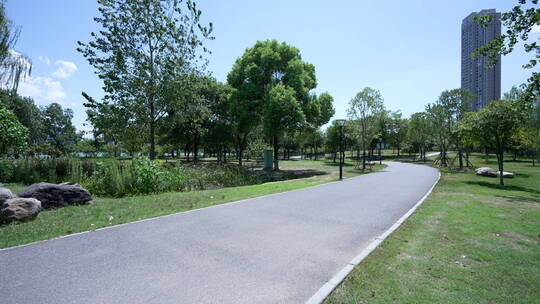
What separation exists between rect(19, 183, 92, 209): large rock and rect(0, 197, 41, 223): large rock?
1.06 metres

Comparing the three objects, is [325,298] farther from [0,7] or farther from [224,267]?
[0,7]

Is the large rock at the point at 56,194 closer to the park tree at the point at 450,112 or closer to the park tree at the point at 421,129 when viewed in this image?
the park tree at the point at 450,112

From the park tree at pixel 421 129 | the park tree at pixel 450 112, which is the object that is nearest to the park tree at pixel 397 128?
the park tree at pixel 421 129

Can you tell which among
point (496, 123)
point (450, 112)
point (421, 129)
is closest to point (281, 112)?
point (496, 123)

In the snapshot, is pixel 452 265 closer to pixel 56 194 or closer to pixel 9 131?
pixel 56 194

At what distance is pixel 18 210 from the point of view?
568cm

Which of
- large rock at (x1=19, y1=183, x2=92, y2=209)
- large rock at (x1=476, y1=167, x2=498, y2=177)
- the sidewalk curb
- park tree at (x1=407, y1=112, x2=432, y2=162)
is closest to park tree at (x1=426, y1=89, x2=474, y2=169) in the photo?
park tree at (x1=407, y1=112, x2=432, y2=162)

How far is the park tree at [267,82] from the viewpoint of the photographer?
22.2 m

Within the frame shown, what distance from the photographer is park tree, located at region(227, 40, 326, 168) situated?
22.2m

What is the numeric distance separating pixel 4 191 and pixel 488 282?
992 centimetres

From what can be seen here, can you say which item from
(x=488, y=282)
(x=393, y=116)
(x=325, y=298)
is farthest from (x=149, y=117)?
(x=393, y=116)

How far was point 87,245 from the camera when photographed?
4.49 m

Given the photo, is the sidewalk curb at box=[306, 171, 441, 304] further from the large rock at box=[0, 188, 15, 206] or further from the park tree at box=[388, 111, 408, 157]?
the park tree at box=[388, 111, 408, 157]

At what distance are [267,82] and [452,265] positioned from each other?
22.1m
